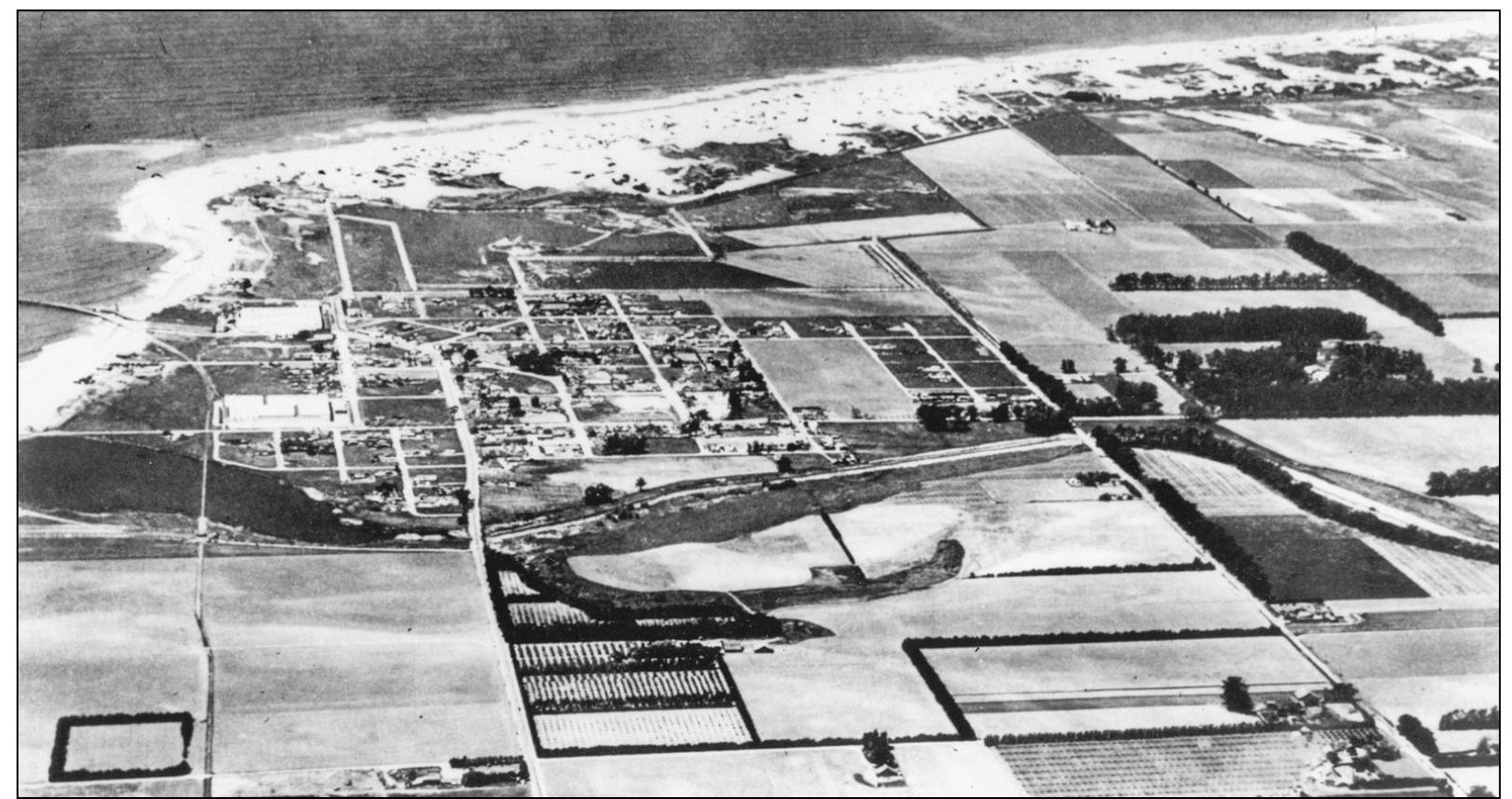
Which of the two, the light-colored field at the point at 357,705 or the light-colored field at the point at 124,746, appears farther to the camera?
the light-colored field at the point at 357,705

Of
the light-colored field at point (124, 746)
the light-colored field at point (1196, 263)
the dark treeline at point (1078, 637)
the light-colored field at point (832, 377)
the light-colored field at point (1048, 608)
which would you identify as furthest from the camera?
the light-colored field at point (1196, 263)

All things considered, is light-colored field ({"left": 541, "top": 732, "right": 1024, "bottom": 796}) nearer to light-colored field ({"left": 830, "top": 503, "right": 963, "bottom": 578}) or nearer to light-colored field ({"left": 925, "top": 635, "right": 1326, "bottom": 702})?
light-colored field ({"left": 925, "top": 635, "right": 1326, "bottom": 702})

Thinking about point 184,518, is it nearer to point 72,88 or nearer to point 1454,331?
point 72,88

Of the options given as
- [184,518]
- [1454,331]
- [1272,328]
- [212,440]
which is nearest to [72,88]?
[212,440]

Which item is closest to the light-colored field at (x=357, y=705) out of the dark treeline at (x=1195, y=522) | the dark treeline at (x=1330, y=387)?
the dark treeline at (x=1195, y=522)

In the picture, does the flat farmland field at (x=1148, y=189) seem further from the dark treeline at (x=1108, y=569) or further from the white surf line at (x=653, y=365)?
the dark treeline at (x=1108, y=569)

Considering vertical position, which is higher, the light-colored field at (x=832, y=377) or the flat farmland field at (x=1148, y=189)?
the flat farmland field at (x=1148, y=189)

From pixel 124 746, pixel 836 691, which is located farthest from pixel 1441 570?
pixel 124 746
